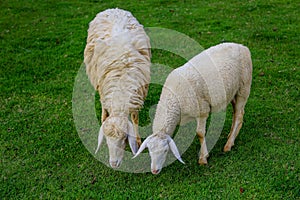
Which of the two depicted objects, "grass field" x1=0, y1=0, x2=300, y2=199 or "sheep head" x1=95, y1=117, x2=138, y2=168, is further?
"grass field" x1=0, y1=0, x2=300, y2=199

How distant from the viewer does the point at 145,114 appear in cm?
644

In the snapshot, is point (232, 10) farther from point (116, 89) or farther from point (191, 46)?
point (116, 89)

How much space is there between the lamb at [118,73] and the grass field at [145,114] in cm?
75

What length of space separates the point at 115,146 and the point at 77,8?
7855 mm

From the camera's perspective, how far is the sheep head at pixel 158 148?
4.55 m

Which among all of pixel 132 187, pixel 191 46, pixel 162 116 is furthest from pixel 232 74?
pixel 191 46

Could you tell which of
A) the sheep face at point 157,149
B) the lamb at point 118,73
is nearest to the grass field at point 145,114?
the sheep face at point 157,149

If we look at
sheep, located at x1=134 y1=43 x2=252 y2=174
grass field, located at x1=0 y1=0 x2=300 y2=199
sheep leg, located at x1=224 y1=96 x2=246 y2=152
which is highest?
sheep, located at x1=134 y1=43 x2=252 y2=174

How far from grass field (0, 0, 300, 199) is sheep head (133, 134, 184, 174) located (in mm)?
463

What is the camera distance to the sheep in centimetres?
463

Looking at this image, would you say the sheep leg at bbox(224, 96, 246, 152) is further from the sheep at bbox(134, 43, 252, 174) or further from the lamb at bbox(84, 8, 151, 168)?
the lamb at bbox(84, 8, 151, 168)

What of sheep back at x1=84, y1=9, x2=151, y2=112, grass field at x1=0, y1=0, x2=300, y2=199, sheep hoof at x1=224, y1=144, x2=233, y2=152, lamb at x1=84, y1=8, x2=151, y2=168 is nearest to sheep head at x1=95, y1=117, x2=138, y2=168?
lamb at x1=84, y1=8, x2=151, y2=168

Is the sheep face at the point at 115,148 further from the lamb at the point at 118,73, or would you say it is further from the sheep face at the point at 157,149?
the sheep face at the point at 157,149

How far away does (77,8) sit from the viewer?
1151 centimetres
